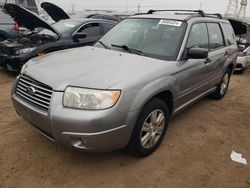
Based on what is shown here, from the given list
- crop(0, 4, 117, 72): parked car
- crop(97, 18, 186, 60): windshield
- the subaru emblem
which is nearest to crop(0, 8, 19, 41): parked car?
crop(0, 4, 117, 72): parked car

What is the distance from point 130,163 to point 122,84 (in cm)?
105

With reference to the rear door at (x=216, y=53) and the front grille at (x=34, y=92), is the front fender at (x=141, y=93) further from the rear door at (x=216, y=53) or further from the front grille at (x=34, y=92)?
the rear door at (x=216, y=53)

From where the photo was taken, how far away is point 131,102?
Result: 2664 mm

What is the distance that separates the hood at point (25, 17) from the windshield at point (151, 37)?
2445 millimetres

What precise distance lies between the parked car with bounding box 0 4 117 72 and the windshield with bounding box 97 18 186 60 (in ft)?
7.32

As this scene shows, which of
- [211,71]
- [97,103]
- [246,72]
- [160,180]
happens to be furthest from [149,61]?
[246,72]

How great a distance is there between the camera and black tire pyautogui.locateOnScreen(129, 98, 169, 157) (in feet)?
9.48

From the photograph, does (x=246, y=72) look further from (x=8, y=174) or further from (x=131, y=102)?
(x=8, y=174)

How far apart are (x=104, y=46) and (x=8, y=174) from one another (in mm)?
2194

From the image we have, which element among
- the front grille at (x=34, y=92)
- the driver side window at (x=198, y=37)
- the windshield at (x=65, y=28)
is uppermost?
the driver side window at (x=198, y=37)

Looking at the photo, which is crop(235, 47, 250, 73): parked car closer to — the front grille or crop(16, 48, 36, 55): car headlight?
crop(16, 48, 36, 55): car headlight

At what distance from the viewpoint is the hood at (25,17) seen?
19.0 feet

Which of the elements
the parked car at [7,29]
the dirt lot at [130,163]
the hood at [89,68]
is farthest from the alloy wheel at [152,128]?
the parked car at [7,29]

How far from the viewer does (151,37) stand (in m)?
3.73
